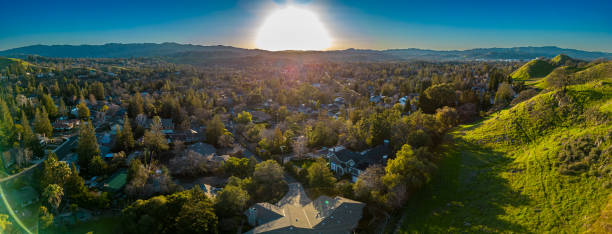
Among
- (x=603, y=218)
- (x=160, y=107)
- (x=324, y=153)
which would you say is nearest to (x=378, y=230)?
(x=603, y=218)

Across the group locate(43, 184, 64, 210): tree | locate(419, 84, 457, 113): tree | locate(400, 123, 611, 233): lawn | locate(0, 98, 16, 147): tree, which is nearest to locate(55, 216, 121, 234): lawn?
locate(43, 184, 64, 210): tree

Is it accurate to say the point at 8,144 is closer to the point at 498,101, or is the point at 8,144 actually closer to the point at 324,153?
the point at 324,153

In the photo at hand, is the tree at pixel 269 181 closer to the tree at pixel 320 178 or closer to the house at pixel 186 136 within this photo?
the tree at pixel 320 178

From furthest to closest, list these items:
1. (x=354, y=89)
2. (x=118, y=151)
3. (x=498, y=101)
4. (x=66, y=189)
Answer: (x=354, y=89)
(x=498, y=101)
(x=118, y=151)
(x=66, y=189)

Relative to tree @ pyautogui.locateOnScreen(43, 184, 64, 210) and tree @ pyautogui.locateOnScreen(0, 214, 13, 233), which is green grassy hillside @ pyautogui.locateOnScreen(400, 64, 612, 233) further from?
tree @ pyautogui.locateOnScreen(43, 184, 64, 210)

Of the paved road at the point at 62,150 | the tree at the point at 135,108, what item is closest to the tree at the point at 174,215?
the paved road at the point at 62,150

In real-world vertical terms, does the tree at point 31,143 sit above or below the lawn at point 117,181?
above

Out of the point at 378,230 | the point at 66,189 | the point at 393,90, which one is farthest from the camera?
the point at 393,90
